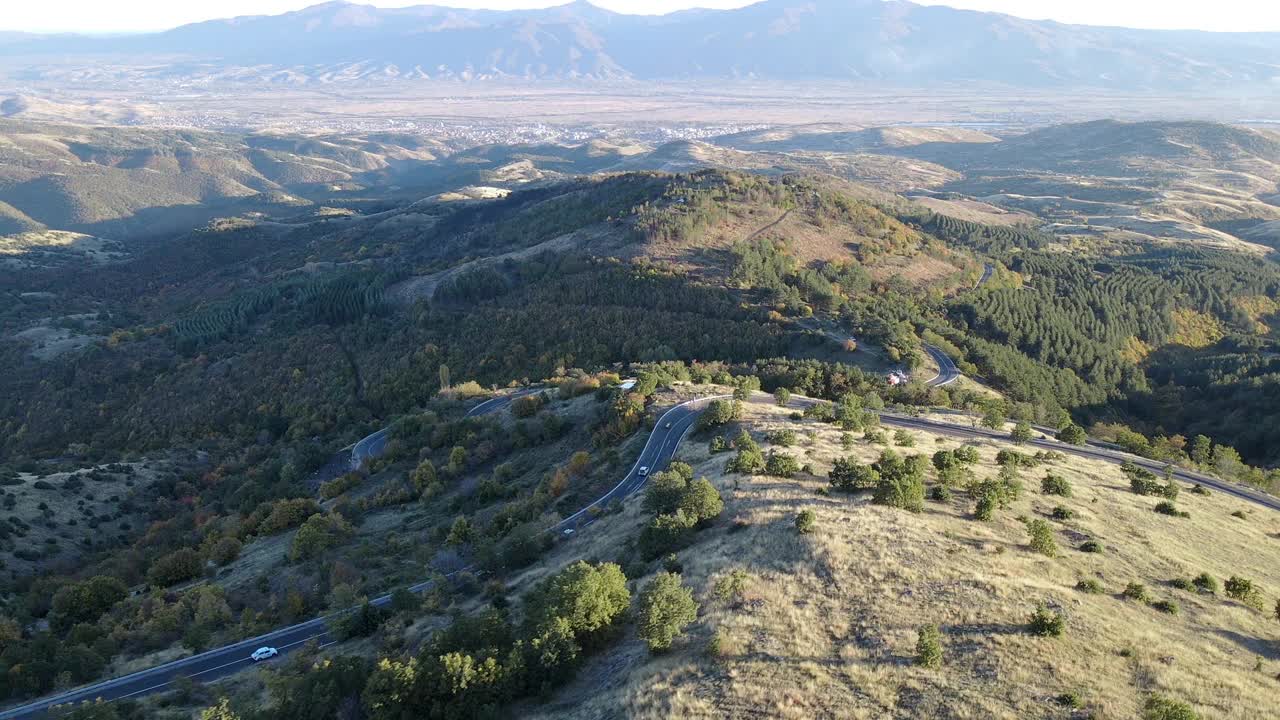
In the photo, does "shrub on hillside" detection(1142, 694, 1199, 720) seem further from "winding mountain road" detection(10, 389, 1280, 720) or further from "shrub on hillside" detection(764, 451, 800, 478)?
"winding mountain road" detection(10, 389, 1280, 720)

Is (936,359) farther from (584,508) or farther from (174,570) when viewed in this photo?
(174,570)

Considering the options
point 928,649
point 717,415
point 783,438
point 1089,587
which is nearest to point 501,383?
point 717,415

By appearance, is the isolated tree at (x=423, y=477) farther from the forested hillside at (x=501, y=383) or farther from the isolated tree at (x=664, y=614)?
the isolated tree at (x=664, y=614)

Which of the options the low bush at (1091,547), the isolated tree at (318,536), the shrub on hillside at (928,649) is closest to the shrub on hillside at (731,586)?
the shrub on hillside at (928,649)

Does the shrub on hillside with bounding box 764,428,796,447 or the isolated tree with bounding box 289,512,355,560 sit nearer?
the isolated tree with bounding box 289,512,355,560

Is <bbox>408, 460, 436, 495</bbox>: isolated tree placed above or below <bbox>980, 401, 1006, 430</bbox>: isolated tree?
below

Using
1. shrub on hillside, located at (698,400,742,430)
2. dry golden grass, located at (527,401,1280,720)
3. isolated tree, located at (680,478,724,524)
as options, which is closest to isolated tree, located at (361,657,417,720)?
dry golden grass, located at (527,401,1280,720)
